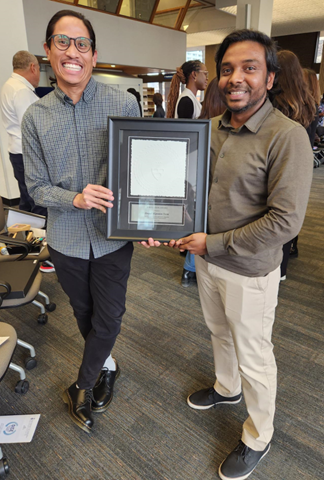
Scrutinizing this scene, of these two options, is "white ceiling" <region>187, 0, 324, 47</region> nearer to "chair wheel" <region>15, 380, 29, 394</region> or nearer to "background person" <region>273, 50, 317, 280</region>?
"background person" <region>273, 50, 317, 280</region>

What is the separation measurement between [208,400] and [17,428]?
99cm

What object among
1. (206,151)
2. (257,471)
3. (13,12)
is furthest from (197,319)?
(13,12)

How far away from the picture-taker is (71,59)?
1.16 m

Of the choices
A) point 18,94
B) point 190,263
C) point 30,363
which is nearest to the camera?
point 30,363

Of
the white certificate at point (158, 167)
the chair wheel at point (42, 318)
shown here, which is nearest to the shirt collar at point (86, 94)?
the white certificate at point (158, 167)

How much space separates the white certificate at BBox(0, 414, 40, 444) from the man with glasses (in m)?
0.57

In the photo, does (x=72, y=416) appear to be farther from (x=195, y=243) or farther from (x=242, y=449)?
(x=195, y=243)

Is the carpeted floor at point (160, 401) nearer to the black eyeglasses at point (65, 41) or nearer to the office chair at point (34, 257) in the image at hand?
the office chair at point (34, 257)

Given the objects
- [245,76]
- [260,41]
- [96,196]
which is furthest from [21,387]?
[260,41]

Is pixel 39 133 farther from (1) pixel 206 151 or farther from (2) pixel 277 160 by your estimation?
(2) pixel 277 160

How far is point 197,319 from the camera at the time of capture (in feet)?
8.18

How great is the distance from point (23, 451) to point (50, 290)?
151 centimetres

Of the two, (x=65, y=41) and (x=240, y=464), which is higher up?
(x=65, y=41)

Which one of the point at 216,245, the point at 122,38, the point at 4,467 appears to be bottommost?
the point at 4,467
